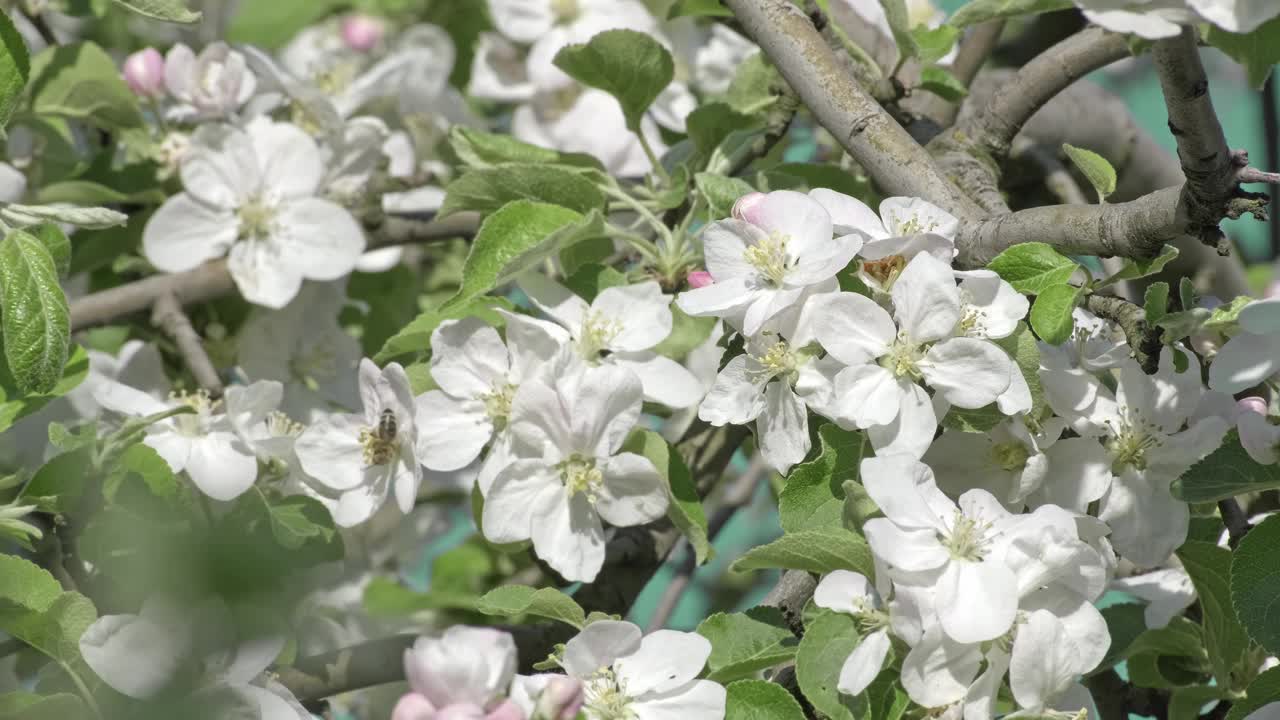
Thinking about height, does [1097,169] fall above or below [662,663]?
above

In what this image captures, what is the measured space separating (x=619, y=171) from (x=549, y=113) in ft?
0.54

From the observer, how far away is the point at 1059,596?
36.6 inches

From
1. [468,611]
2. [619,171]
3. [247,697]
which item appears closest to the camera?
[247,697]

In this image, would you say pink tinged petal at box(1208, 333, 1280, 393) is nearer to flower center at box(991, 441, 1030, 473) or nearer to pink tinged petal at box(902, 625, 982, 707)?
flower center at box(991, 441, 1030, 473)

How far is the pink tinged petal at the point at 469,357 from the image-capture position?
1111 mm

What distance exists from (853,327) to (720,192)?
22cm

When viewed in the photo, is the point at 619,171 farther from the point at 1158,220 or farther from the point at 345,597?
the point at 1158,220

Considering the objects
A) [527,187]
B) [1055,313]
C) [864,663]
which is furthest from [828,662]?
[527,187]

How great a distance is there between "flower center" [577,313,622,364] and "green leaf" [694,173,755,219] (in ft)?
0.38

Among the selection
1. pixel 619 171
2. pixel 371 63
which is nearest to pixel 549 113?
pixel 619 171

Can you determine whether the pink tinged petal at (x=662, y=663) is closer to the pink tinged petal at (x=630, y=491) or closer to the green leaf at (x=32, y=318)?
the pink tinged petal at (x=630, y=491)

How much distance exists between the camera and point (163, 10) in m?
1.08

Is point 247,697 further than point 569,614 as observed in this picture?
No

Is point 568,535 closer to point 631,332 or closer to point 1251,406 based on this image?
point 631,332
